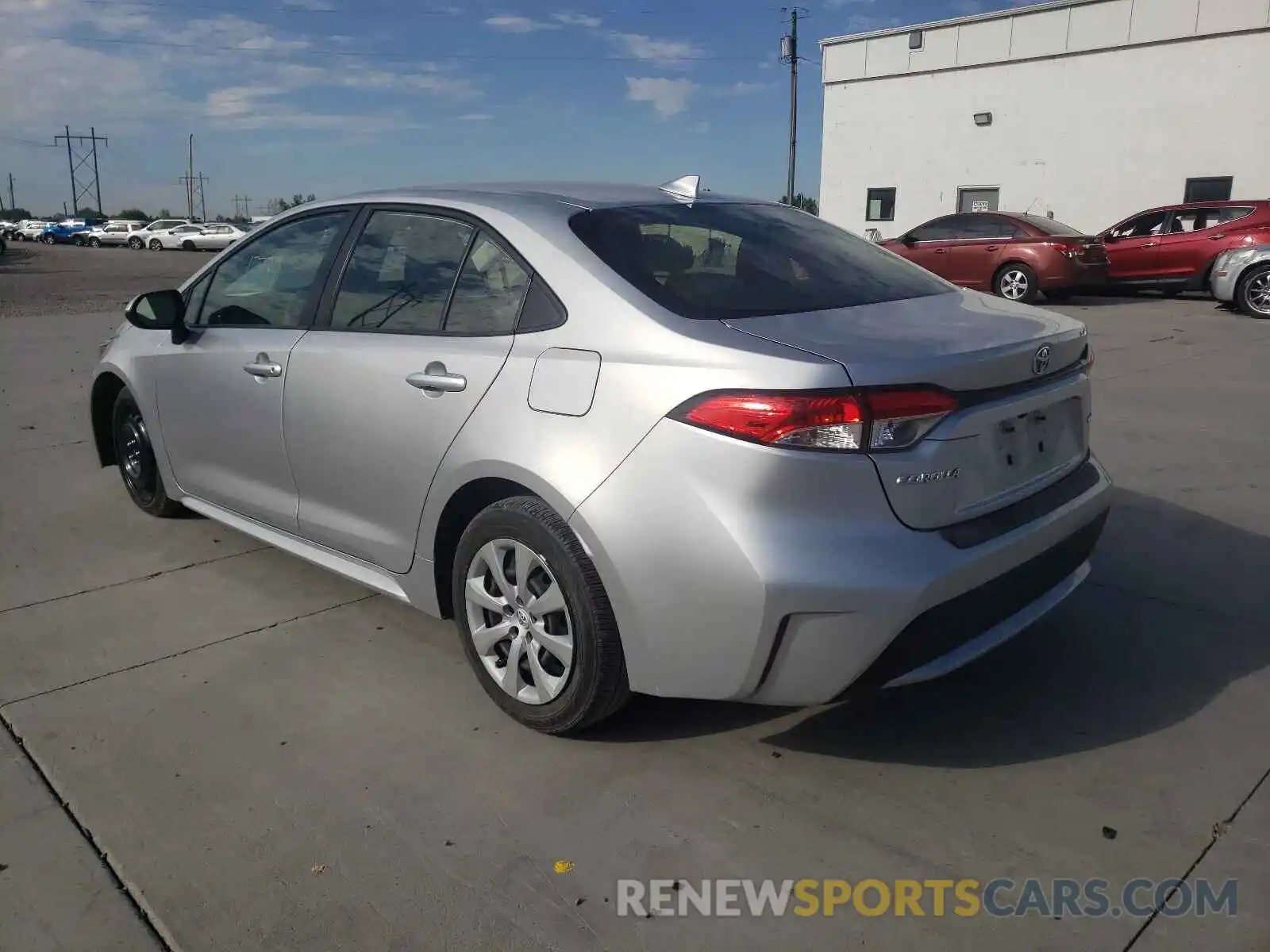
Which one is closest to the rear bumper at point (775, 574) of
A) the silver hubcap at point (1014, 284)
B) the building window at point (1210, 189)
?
the silver hubcap at point (1014, 284)

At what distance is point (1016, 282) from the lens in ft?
51.7

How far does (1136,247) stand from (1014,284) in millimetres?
2140

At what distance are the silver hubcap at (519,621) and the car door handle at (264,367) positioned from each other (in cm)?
125

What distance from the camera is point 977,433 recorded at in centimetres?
269

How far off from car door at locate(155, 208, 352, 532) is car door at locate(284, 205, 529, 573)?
15 centimetres

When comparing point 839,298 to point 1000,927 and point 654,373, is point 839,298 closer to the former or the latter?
point 654,373

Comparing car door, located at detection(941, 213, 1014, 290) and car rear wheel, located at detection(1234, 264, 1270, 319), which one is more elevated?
car door, located at detection(941, 213, 1014, 290)

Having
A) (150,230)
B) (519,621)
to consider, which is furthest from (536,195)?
(150,230)

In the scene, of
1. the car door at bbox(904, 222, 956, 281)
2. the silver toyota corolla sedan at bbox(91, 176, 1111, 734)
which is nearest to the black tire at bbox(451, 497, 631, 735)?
the silver toyota corolla sedan at bbox(91, 176, 1111, 734)

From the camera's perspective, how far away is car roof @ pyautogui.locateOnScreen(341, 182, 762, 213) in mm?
3398

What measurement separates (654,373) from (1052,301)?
16.1 meters

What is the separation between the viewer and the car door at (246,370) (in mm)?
3906

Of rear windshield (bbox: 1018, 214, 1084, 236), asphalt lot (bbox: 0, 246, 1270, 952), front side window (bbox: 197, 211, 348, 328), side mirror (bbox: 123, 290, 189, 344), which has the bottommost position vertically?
asphalt lot (bbox: 0, 246, 1270, 952)

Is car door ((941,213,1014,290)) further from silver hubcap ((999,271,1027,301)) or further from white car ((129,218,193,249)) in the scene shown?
white car ((129,218,193,249))
